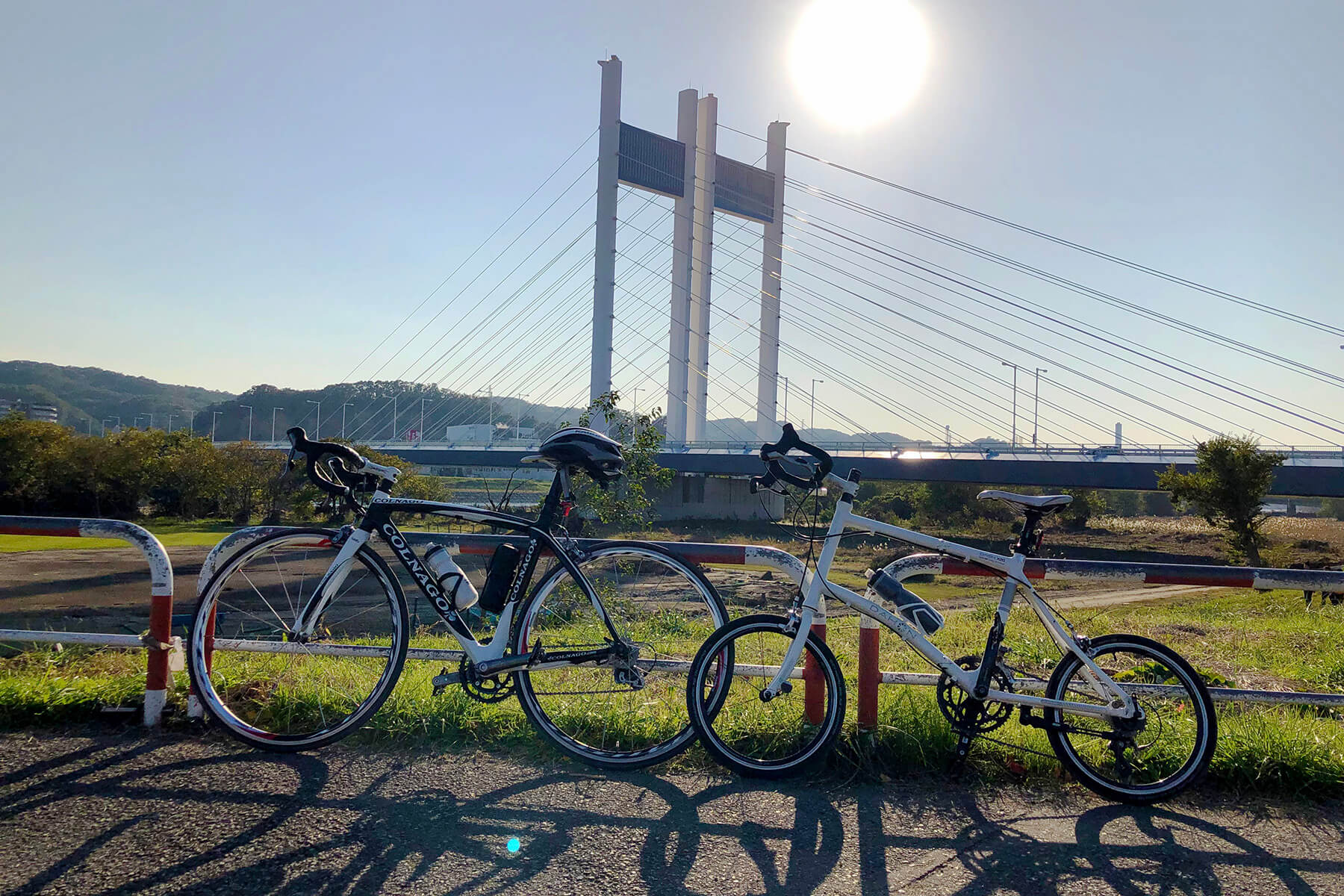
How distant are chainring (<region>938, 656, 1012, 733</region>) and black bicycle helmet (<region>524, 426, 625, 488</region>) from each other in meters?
1.27

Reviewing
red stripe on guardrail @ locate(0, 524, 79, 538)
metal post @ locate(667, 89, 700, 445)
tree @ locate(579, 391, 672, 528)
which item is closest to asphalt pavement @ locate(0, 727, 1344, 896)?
red stripe on guardrail @ locate(0, 524, 79, 538)

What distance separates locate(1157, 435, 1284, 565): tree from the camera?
23297mm

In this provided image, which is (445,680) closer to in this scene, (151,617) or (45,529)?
(151,617)

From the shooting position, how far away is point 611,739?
280 centimetres

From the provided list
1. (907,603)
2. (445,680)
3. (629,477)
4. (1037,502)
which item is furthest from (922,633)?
(629,477)

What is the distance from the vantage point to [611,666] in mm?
2854

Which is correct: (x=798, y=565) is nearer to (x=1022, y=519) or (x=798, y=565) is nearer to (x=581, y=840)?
A: (x=1022, y=519)

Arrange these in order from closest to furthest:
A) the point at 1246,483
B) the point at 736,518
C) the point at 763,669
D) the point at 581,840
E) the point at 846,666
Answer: the point at 581,840
the point at 763,669
the point at 846,666
the point at 1246,483
the point at 736,518

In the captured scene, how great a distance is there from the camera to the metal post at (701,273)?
1249 inches

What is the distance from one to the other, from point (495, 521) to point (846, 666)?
3.10m

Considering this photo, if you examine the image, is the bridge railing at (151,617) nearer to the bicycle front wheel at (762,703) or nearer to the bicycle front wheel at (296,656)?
the bicycle front wheel at (296,656)

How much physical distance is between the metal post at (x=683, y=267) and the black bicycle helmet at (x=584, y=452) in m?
28.6

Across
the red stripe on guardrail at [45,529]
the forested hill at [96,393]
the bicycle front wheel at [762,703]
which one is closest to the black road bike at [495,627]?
the bicycle front wheel at [762,703]

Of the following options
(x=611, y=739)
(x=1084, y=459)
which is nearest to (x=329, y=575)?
(x=611, y=739)
